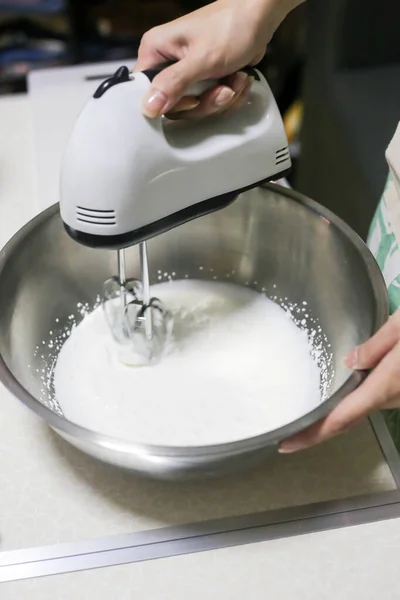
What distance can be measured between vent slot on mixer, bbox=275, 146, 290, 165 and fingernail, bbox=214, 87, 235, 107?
2.6 inches

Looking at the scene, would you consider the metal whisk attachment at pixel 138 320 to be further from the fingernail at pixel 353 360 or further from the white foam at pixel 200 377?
the fingernail at pixel 353 360

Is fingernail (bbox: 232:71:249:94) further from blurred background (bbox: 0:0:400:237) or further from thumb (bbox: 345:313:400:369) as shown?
blurred background (bbox: 0:0:400:237)

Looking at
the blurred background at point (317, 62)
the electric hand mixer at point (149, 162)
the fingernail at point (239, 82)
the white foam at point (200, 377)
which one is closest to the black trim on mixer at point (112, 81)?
the electric hand mixer at point (149, 162)

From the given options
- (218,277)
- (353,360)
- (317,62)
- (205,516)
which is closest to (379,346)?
(353,360)

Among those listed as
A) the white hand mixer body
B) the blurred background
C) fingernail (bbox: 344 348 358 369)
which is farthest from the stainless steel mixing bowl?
the blurred background

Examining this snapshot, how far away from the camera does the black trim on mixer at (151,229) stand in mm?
559

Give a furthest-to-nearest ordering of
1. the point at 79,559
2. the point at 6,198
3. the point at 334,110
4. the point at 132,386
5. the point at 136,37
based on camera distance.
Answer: the point at 136,37 → the point at 334,110 → the point at 6,198 → the point at 132,386 → the point at 79,559

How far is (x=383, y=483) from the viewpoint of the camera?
1.98 ft

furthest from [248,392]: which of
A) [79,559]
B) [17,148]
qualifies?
[17,148]

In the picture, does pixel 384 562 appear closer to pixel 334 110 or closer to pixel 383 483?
pixel 383 483

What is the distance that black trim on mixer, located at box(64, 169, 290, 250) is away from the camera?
1.83 feet

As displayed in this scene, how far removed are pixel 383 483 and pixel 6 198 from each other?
581 millimetres

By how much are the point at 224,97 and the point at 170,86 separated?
0.19 feet

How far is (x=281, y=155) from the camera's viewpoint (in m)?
0.64
